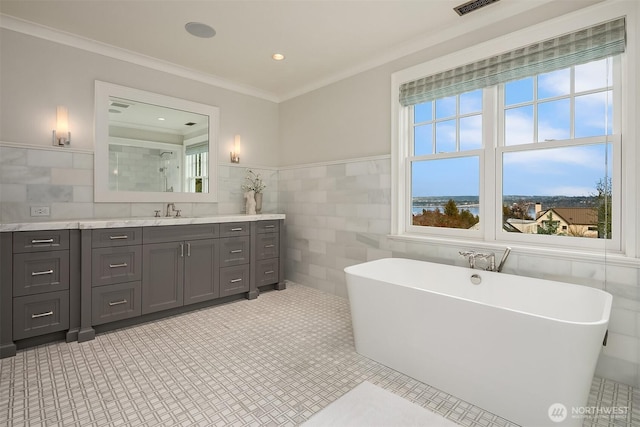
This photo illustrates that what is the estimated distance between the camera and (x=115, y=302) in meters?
2.78

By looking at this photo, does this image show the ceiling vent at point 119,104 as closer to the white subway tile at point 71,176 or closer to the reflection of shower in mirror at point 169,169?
the reflection of shower in mirror at point 169,169

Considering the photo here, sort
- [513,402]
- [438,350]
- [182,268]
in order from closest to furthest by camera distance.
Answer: [513,402] < [438,350] < [182,268]

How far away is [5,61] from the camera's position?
268 cm

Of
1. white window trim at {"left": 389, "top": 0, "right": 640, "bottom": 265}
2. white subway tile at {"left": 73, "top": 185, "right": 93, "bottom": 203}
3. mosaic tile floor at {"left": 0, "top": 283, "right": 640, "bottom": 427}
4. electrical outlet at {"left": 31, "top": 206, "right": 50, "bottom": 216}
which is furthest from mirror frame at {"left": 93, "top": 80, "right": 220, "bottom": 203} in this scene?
white window trim at {"left": 389, "top": 0, "right": 640, "bottom": 265}

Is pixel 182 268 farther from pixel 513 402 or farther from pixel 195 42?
pixel 513 402

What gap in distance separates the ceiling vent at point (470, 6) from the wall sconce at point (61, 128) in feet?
11.5

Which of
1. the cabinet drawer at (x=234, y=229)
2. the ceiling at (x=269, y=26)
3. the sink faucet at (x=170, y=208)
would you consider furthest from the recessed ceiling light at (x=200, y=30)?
the cabinet drawer at (x=234, y=229)

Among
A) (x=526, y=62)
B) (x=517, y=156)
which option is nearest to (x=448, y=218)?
(x=517, y=156)

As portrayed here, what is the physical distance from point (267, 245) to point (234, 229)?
538 millimetres

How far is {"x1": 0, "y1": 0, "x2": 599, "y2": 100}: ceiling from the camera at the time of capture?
2506 millimetres

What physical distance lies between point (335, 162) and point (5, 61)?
10.3ft

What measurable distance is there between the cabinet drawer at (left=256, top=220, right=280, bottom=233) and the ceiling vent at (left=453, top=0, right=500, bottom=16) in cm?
283

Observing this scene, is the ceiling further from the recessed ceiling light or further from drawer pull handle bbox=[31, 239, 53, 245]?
drawer pull handle bbox=[31, 239, 53, 245]

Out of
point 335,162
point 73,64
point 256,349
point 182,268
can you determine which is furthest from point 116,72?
point 256,349
